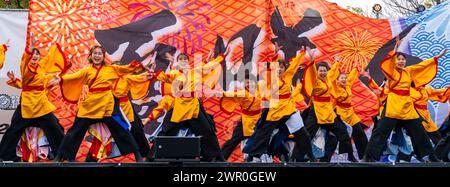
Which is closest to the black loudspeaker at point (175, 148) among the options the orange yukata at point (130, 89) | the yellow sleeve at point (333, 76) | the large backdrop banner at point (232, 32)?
the orange yukata at point (130, 89)

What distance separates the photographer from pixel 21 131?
6.70 m

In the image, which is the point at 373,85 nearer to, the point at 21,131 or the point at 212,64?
the point at 212,64

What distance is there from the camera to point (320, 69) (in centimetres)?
756

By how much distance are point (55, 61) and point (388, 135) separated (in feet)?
11.6

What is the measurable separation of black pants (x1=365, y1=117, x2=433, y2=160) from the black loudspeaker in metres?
2.15

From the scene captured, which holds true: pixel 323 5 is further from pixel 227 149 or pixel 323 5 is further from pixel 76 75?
pixel 76 75

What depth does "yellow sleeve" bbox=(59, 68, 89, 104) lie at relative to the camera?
6.62 meters

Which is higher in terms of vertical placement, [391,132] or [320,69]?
[320,69]

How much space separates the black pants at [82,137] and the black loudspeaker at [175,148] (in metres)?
1.08

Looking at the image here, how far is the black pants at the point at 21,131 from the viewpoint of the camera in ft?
21.7
